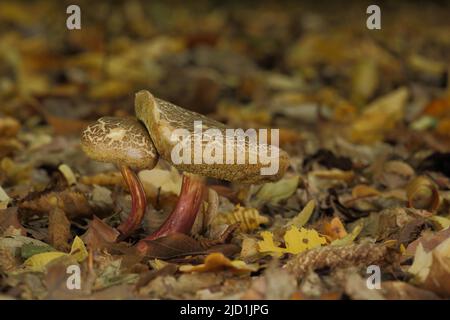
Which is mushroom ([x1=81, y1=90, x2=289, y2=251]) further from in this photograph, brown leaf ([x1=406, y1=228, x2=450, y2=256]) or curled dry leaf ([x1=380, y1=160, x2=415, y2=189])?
curled dry leaf ([x1=380, y1=160, x2=415, y2=189])

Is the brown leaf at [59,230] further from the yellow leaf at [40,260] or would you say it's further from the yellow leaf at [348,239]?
the yellow leaf at [348,239]

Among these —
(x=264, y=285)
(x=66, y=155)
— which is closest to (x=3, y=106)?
(x=66, y=155)

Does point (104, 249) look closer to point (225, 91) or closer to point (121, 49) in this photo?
point (225, 91)

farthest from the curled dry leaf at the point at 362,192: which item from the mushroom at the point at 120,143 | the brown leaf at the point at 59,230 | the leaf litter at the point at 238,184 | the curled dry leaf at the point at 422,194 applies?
the brown leaf at the point at 59,230

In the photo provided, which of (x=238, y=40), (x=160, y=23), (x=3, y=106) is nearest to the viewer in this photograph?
(x=3, y=106)

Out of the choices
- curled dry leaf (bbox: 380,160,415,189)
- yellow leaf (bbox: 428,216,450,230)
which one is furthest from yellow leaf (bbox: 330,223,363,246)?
curled dry leaf (bbox: 380,160,415,189)
